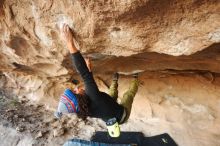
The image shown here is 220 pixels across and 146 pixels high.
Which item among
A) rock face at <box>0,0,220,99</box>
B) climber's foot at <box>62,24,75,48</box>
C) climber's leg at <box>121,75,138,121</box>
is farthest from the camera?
climber's leg at <box>121,75,138,121</box>

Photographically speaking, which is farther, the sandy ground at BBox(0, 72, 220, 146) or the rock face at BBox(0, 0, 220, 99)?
the sandy ground at BBox(0, 72, 220, 146)

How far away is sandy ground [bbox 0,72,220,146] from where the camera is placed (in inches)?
129

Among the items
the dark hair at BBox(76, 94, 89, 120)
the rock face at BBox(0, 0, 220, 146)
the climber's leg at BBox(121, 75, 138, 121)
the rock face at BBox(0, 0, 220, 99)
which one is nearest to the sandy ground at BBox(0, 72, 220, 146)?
the rock face at BBox(0, 0, 220, 146)

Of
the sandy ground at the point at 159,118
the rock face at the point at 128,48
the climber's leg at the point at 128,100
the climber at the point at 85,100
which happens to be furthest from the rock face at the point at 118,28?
the sandy ground at the point at 159,118

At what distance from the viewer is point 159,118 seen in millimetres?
3586

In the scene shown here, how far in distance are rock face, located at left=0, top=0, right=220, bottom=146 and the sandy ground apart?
13 millimetres

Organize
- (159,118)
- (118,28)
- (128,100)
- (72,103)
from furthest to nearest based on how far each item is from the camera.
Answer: (159,118) → (128,100) → (118,28) → (72,103)

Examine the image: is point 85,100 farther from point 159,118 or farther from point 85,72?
point 159,118

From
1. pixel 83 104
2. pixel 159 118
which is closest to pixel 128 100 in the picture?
pixel 83 104

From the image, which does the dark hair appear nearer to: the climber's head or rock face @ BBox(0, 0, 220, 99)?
the climber's head

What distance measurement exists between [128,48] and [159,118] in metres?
1.66

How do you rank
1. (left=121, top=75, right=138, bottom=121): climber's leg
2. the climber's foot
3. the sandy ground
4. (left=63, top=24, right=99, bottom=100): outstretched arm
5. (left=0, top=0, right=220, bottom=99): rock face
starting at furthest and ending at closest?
the sandy ground, (left=121, top=75, right=138, bottom=121): climber's leg, the climber's foot, (left=63, top=24, right=99, bottom=100): outstretched arm, (left=0, top=0, right=220, bottom=99): rock face

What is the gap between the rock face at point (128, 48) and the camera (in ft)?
6.11

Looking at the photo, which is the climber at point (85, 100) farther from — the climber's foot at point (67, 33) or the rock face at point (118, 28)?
the rock face at point (118, 28)
